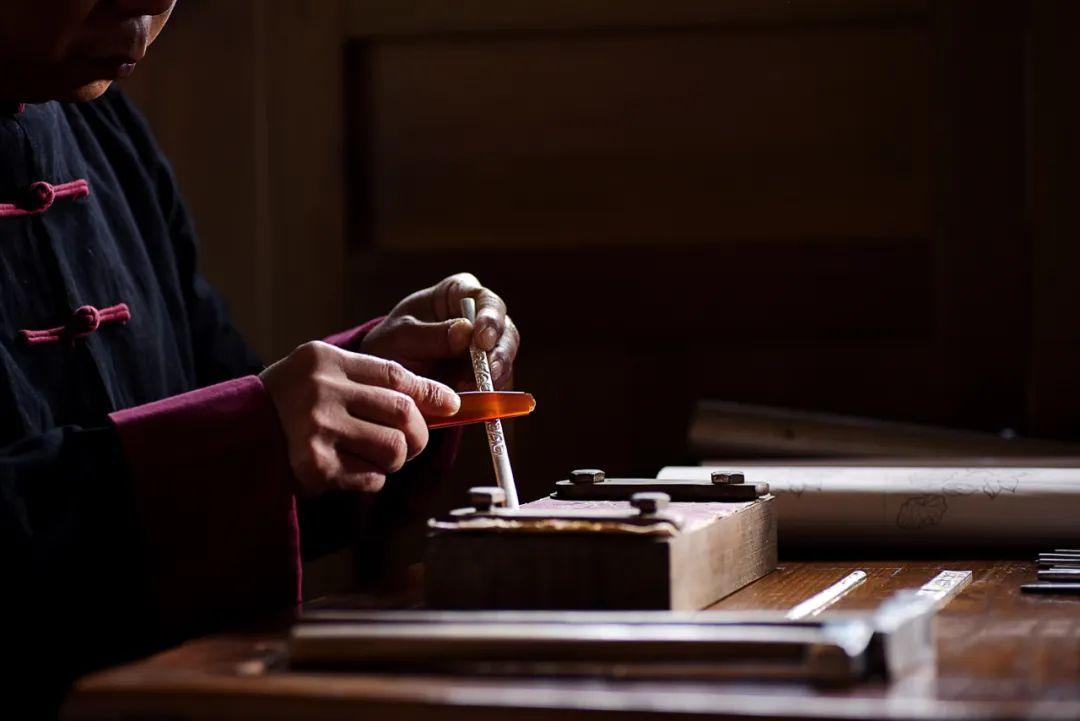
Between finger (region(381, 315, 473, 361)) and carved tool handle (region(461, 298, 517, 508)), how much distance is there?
0.02 metres

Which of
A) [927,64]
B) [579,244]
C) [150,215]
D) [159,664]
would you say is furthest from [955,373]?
[159,664]

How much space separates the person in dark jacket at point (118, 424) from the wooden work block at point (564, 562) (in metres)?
0.21

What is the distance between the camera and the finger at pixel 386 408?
1343mm

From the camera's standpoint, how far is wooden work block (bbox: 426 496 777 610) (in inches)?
43.8

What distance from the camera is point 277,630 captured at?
116 cm

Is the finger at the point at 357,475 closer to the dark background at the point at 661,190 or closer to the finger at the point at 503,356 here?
the finger at the point at 503,356

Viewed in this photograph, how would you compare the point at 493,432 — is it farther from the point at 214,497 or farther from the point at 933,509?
the point at 933,509

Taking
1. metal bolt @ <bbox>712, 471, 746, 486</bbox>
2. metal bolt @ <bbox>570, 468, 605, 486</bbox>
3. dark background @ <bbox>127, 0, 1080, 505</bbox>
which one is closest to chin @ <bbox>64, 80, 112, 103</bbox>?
metal bolt @ <bbox>570, 468, 605, 486</bbox>

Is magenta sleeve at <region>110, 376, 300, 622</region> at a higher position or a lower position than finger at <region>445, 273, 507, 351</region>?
lower

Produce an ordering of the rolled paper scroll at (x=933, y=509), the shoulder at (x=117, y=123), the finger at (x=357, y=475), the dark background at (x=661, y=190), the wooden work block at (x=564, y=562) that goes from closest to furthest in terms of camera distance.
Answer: the wooden work block at (x=564, y=562) → the finger at (x=357, y=475) → the rolled paper scroll at (x=933, y=509) → the shoulder at (x=117, y=123) → the dark background at (x=661, y=190)

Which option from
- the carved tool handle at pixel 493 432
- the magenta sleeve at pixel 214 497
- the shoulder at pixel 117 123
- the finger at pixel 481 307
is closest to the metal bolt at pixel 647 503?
the carved tool handle at pixel 493 432

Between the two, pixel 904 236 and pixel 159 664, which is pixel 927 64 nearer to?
pixel 904 236

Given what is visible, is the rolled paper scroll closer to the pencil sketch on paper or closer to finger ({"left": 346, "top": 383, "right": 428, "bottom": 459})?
the pencil sketch on paper

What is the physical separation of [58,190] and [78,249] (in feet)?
0.25
